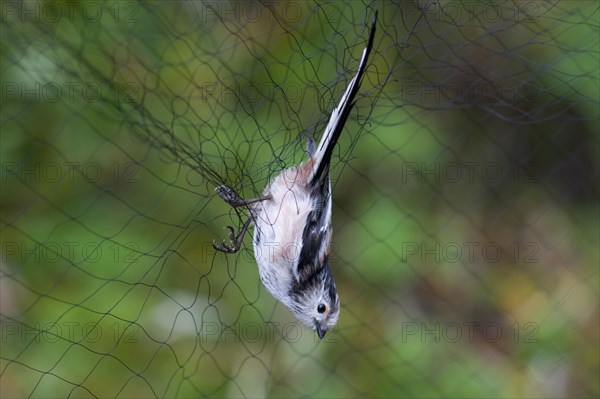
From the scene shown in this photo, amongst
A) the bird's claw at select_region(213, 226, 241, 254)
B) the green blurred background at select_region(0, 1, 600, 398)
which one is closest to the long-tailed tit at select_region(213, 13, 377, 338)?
the bird's claw at select_region(213, 226, 241, 254)

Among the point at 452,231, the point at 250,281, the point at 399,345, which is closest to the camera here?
the point at 250,281

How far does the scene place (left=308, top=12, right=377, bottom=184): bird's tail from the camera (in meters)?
1.52

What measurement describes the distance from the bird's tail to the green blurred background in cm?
16

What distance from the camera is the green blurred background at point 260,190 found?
2.09m

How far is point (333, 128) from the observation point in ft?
5.20

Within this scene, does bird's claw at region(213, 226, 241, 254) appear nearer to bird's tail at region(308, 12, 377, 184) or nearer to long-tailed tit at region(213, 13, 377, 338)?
long-tailed tit at region(213, 13, 377, 338)

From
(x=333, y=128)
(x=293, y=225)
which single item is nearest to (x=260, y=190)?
(x=293, y=225)

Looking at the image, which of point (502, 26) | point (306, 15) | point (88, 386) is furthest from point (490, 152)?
point (88, 386)

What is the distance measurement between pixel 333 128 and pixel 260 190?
0.30 metres

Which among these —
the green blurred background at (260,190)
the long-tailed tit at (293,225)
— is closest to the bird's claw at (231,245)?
the long-tailed tit at (293,225)

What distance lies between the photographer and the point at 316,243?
5.69 ft

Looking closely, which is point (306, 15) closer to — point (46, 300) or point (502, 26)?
point (502, 26)

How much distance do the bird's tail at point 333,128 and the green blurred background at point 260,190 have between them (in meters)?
0.16

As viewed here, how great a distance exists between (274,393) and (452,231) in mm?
789
